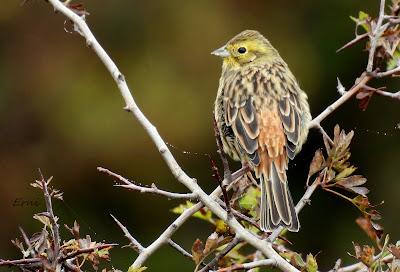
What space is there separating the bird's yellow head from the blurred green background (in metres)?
3.27

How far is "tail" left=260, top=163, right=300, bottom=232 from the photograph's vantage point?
3199 millimetres

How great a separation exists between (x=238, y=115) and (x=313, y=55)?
445 cm

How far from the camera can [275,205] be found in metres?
3.37

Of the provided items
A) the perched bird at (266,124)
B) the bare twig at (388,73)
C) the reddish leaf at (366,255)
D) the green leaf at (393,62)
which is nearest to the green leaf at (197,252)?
the reddish leaf at (366,255)

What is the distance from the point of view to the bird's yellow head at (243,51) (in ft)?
14.4

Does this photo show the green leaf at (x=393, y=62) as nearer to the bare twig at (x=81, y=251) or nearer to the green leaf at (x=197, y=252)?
the green leaf at (x=197, y=252)

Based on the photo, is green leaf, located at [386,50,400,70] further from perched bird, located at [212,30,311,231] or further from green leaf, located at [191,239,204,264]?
green leaf, located at [191,239,204,264]

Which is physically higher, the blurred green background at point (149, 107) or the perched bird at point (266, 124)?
the perched bird at point (266, 124)

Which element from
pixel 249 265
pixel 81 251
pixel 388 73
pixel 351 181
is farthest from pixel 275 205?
pixel 81 251

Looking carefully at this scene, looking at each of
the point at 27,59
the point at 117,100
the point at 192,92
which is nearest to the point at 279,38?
the point at 192,92

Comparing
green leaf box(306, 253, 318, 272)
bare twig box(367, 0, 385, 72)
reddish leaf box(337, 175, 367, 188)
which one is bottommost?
green leaf box(306, 253, 318, 272)

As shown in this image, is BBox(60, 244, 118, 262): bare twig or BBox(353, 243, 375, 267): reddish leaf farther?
BBox(353, 243, 375, 267): reddish leaf

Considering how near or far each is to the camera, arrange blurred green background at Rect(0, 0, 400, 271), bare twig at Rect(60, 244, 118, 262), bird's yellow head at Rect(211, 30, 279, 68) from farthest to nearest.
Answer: blurred green background at Rect(0, 0, 400, 271), bird's yellow head at Rect(211, 30, 279, 68), bare twig at Rect(60, 244, 118, 262)

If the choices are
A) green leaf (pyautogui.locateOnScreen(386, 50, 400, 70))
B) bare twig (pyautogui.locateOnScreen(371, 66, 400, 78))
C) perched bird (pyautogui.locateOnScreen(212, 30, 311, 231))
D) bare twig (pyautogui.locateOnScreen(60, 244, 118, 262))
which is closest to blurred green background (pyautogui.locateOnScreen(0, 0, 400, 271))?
perched bird (pyautogui.locateOnScreen(212, 30, 311, 231))
